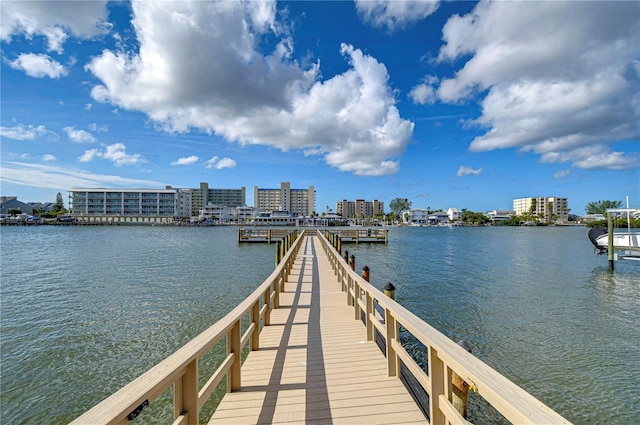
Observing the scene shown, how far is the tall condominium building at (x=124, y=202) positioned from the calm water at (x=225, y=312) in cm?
11250

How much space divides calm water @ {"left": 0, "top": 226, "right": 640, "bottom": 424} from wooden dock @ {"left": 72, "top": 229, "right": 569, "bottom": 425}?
108 inches

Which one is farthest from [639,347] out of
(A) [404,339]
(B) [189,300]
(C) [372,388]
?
(B) [189,300]

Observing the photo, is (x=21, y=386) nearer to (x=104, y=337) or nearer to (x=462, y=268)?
(x=104, y=337)

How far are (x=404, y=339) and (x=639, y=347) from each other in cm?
666

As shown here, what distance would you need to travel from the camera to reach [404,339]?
28.5 feet

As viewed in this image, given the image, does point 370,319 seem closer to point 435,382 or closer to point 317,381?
point 317,381

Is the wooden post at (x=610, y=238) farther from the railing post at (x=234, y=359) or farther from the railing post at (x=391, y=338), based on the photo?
the railing post at (x=234, y=359)

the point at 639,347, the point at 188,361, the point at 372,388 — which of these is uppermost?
the point at 188,361

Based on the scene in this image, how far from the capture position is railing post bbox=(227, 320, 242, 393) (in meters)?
3.80

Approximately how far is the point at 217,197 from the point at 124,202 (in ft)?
168

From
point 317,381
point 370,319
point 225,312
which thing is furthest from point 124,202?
point 317,381

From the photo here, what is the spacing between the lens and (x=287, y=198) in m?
176

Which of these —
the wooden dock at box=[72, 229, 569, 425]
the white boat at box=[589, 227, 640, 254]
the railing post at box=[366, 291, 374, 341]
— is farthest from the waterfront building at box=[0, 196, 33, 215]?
the white boat at box=[589, 227, 640, 254]

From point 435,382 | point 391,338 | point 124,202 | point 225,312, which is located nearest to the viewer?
point 435,382
